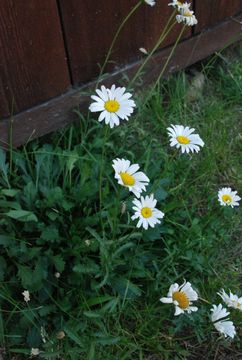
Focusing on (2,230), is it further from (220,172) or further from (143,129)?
(220,172)

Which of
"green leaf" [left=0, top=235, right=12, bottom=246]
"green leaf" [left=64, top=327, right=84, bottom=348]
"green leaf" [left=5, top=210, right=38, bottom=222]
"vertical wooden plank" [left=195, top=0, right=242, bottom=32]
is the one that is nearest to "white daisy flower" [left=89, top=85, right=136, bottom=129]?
"green leaf" [left=5, top=210, right=38, bottom=222]

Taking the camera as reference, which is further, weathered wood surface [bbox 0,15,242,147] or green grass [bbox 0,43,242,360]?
weathered wood surface [bbox 0,15,242,147]

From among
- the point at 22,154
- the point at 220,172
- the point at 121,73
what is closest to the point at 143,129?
the point at 121,73

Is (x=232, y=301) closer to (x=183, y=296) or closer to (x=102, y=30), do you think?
(x=183, y=296)

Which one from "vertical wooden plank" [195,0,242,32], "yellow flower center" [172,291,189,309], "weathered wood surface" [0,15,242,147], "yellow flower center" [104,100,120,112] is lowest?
"yellow flower center" [172,291,189,309]

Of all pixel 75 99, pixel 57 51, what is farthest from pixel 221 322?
pixel 57 51

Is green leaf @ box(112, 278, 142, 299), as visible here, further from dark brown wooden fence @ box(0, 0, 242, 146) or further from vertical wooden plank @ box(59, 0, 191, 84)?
vertical wooden plank @ box(59, 0, 191, 84)
